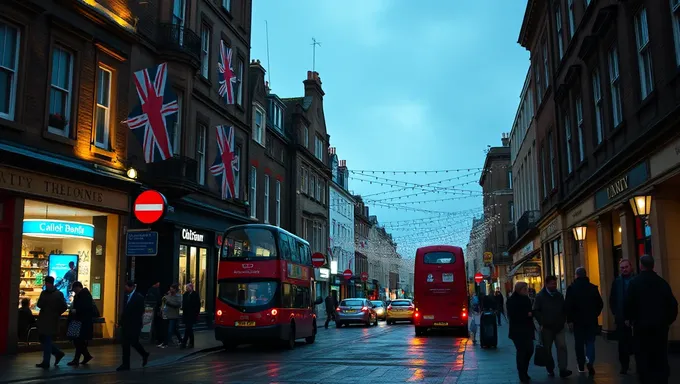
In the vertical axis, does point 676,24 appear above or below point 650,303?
above

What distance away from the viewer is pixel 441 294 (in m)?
26.5

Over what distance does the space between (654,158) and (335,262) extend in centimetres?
4378

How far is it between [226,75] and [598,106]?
51.8ft

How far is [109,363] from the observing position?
14992 millimetres

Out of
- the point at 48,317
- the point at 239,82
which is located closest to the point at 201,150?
the point at 239,82

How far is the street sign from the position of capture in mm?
16250

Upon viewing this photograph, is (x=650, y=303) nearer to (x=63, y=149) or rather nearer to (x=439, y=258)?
(x=63, y=149)

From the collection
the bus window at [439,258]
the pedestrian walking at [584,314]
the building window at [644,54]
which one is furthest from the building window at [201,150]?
the pedestrian walking at [584,314]

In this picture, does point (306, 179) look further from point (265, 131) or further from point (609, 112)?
point (609, 112)

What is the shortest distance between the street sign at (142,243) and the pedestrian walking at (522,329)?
8938 millimetres

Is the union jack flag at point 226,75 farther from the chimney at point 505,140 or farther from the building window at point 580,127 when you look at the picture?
the chimney at point 505,140

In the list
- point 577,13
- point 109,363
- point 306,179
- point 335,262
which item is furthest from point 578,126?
point 335,262

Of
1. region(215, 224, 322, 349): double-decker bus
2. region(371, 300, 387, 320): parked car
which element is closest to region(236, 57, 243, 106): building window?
region(215, 224, 322, 349): double-decker bus

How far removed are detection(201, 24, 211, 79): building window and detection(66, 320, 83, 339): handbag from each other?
1541cm
